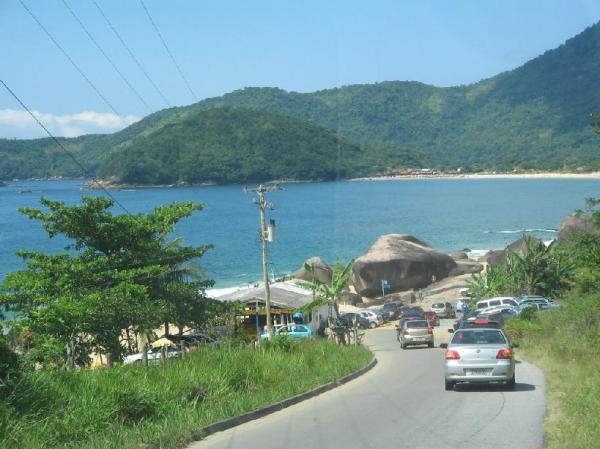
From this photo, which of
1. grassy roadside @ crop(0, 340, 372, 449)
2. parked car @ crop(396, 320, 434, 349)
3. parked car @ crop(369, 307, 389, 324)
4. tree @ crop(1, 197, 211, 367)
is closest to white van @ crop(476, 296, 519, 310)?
parked car @ crop(369, 307, 389, 324)

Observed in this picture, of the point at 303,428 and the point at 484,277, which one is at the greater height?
the point at 303,428

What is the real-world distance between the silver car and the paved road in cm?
33

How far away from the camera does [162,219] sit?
32.6 metres

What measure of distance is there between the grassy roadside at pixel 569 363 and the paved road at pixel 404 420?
0.36 metres

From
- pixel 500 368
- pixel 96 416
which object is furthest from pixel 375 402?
pixel 96 416

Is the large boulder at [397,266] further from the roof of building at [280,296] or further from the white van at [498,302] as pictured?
the white van at [498,302]

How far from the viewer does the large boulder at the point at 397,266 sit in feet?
233

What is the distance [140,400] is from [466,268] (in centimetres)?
6410

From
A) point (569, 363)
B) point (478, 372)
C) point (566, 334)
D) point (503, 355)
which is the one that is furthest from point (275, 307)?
point (503, 355)

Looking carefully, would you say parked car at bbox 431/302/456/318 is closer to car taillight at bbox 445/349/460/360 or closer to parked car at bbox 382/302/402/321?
parked car at bbox 382/302/402/321

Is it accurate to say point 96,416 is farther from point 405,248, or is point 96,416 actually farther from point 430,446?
point 405,248

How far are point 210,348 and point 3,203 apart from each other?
530 feet

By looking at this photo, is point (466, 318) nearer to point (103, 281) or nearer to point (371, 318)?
point (371, 318)

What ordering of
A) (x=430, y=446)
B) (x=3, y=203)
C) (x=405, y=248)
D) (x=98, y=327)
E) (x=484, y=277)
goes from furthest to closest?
(x=3, y=203) < (x=405, y=248) < (x=484, y=277) < (x=98, y=327) < (x=430, y=446)
